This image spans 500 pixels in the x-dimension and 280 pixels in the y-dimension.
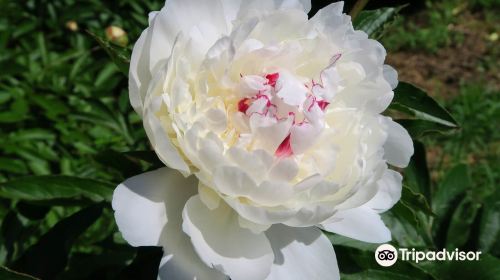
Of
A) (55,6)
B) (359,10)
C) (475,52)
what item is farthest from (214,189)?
(475,52)

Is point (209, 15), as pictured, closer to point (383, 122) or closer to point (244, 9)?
point (244, 9)

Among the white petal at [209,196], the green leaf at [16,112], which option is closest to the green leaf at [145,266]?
the white petal at [209,196]

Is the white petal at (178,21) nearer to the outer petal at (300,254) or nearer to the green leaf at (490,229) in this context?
the outer petal at (300,254)

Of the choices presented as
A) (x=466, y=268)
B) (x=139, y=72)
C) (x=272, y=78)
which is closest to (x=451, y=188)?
(x=466, y=268)

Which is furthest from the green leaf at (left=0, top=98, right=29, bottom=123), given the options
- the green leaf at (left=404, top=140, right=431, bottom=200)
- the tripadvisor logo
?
the tripadvisor logo

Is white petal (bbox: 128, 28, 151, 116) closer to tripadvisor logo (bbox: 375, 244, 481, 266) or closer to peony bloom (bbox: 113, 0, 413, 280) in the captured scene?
peony bloom (bbox: 113, 0, 413, 280)

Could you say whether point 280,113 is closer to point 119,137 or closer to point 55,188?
point 55,188
